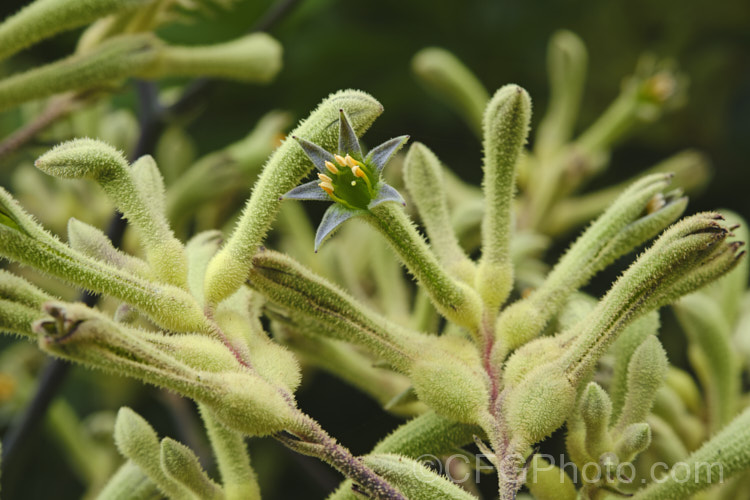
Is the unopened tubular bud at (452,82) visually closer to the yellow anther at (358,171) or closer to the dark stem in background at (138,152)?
the dark stem in background at (138,152)

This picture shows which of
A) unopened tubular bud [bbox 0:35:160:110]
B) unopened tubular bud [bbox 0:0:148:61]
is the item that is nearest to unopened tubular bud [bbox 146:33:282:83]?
unopened tubular bud [bbox 0:35:160:110]

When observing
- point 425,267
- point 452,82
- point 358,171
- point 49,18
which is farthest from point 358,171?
point 452,82

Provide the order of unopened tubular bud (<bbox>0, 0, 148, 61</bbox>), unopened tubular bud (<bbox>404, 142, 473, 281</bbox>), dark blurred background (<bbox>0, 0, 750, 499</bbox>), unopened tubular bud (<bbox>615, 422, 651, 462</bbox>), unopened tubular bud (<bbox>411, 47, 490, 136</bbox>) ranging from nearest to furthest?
1. unopened tubular bud (<bbox>615, 422, 651, 462</bbox>)
2. unopened tubular bud (<bbox>404, 142, 473, 281</bbox>)
3. unopened tubular bud (<bbox>0, 0, 148, 61</bbox>)
4. unopened tubular bud (<bbox>411, 47, 490, 136</bbox>)
5. dark blurred background (<bbox>0, 0, 750, 499</bbox>)

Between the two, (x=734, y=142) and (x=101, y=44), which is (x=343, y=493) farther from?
(x=734, y=142)

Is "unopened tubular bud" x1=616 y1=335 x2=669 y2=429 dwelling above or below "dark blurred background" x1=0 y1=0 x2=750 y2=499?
above

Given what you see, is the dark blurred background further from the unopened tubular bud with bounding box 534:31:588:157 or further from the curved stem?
the curved stem

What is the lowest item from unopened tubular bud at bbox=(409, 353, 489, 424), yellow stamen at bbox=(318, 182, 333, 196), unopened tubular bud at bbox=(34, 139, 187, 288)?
unopened tubular bud at bbox=(409, 353, 489, 424)
